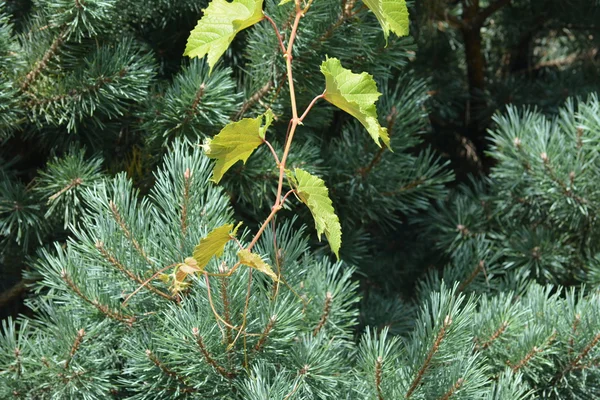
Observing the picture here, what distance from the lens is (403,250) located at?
4.11ft

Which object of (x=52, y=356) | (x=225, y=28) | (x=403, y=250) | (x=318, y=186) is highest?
(x=225, y=28)

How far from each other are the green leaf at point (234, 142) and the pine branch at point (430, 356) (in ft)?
0.77

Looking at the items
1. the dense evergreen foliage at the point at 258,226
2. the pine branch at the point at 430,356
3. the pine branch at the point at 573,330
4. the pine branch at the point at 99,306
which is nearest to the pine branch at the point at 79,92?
the dense evergreen foliage at the point at 258,226

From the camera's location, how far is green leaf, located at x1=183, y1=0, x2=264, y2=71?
1.94 ft

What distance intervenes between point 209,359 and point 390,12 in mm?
339

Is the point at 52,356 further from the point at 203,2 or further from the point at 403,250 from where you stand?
the point at 403,250

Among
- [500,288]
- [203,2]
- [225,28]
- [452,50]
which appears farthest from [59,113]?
[452,50]

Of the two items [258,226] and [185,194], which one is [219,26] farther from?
[258,226]

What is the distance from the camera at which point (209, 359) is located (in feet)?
2.06

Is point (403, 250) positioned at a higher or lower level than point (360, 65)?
lower

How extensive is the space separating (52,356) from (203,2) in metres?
0.48

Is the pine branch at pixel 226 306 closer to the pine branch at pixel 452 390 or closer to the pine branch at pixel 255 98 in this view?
the pine branch at pixel 452 390

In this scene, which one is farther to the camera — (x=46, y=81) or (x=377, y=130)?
(x=46, y=81)

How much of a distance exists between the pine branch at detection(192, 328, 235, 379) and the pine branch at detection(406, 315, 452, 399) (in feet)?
0.54
